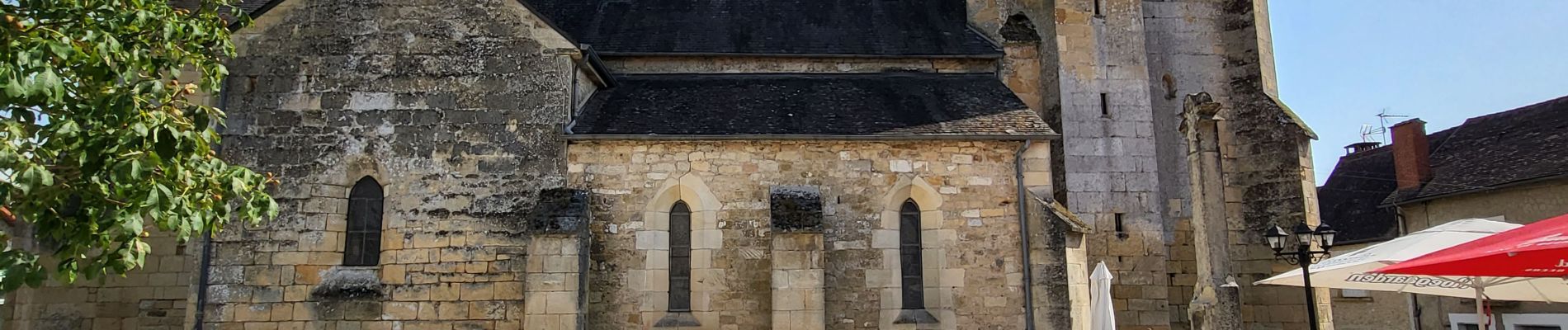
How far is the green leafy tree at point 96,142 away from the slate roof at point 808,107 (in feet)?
20.6

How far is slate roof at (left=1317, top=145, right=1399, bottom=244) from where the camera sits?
25844 millimetres

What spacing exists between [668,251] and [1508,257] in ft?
32.6

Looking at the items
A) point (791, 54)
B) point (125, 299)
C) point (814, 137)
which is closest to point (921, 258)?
point (814, 137)

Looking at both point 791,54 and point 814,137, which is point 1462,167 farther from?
point 814,137

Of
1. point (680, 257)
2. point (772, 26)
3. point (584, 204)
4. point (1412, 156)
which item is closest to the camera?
point (584, 204)

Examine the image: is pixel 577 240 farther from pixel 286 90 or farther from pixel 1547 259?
pixel 1547 259

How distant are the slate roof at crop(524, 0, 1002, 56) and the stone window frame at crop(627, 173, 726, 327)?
3.55 m

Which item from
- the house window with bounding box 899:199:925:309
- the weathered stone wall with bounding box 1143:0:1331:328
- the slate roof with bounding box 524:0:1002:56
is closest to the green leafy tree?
the house window with bounding box 899:199:925:309

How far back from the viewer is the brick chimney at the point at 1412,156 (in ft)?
79.7

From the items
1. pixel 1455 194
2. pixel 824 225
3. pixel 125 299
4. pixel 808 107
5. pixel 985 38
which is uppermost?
pixel 985 38

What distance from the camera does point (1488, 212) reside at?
2178cm

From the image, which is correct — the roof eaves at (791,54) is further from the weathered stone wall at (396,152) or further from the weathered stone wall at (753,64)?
the weathered stone wall at (396,152)

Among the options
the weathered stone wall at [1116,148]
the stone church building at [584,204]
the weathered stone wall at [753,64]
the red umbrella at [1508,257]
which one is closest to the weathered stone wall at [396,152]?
the stone church building at [584,204]

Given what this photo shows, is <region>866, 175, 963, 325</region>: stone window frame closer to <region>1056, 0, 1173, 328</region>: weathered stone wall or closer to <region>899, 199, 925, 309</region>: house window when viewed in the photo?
<region>899, 199, 925, 309</region>: house window
